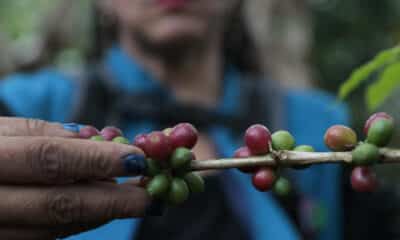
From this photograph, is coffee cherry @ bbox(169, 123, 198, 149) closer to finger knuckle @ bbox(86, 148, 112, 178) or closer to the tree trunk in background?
finger knuckle @ bbox(86, 148, 112, 178)

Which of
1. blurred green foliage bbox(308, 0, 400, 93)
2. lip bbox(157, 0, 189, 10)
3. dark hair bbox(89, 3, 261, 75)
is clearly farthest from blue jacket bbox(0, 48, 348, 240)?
blurred green foliage bbox(308, 0, 400, 93)

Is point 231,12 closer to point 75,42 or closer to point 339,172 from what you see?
point 339,172

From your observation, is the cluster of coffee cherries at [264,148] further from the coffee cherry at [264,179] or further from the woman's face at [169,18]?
the woman's face at [169,18]

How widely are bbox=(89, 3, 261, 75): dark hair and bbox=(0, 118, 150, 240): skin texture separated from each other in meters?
2.33

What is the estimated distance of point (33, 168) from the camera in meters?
0.71

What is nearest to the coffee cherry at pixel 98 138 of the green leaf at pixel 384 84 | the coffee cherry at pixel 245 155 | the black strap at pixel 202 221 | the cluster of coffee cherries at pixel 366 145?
the coffee cherry at pixel 245 155

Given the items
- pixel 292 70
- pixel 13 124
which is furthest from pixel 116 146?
pixel 292 70

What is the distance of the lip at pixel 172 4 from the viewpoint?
7.89 ft

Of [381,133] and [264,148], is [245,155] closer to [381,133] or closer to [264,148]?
[264,148]

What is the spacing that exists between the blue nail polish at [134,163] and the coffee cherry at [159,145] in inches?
0.6

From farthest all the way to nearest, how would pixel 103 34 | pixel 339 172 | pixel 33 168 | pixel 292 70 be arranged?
pixel 292 70 → pixel 103 34 → pixel 339 172 → pixel 33 168

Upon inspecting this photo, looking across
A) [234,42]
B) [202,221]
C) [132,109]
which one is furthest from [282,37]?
[202,221]

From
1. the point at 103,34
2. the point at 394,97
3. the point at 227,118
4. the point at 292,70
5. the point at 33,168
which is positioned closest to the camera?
the point at 33,168

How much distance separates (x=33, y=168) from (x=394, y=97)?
3848mm
